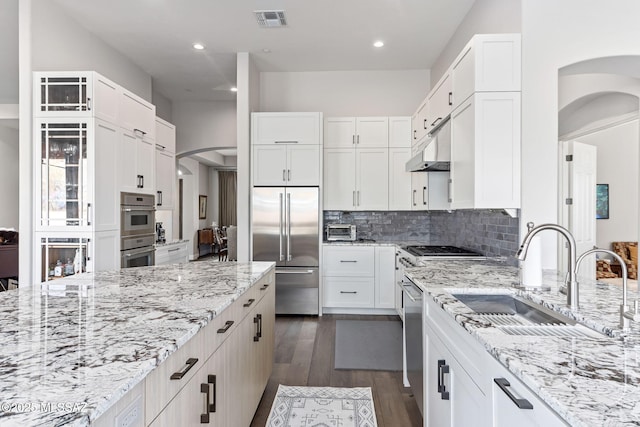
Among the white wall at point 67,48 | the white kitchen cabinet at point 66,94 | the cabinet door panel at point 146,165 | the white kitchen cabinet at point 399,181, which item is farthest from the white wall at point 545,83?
the white wall at point 67,48

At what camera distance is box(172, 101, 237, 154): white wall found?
6203 mm

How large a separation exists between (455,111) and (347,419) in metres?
2.34

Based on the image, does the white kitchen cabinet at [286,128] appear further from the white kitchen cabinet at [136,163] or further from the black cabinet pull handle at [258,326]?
the black cabinet pull handle at [258,326]

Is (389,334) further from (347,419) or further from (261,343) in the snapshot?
(261,343)

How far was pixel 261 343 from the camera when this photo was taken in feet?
7.35

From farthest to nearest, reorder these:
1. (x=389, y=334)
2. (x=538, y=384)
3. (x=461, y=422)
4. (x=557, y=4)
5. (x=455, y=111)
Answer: (x=389, y=334), (x=455, y=111), (x=557, y=4), (x=461, y=422), (x=538, y=384)

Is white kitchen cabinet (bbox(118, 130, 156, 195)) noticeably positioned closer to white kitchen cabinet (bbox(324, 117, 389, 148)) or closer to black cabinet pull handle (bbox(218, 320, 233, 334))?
white kitchen cabinet (bbox(324, 117, 389, 148))

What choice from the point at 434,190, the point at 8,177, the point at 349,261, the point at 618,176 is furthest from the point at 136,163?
the point at 618,176

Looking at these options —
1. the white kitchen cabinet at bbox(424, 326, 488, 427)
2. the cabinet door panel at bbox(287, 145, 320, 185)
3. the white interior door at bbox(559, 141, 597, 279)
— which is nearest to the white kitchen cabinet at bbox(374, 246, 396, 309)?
the cabinet door panel at bbox(287, 145, 320, 185)

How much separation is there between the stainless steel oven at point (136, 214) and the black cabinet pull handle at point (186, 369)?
2938mm

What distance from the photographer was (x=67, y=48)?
3625 millimetres

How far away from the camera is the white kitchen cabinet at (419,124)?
3.83 metres

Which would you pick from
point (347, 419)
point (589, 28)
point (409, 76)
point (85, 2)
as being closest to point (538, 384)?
point (347, 419)

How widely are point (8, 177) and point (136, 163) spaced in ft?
13.1
